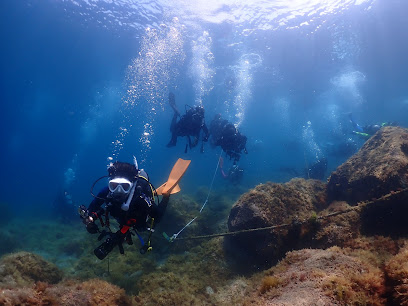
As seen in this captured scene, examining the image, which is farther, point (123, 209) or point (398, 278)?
point (123, 209)

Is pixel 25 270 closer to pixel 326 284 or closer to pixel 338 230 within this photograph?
pixel 326 284

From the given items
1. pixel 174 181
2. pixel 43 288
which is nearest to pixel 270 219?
pixel 174 181

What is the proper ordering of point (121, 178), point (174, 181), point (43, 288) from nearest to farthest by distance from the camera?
point (43, 288) < point (121, 178) < point (174, 181)

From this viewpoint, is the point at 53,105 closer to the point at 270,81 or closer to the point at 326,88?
the point at 270,81

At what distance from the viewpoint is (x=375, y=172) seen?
5.32m

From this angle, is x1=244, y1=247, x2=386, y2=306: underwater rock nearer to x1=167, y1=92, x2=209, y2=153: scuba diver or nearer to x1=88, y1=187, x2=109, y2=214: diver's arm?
x1=88, y1=187, x2=109, y2=214: diver's arm

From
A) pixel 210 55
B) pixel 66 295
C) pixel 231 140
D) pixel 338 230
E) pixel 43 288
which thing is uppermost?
pixel 210 55

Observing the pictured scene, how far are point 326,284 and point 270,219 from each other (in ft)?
9.41

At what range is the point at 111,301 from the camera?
11.9ft

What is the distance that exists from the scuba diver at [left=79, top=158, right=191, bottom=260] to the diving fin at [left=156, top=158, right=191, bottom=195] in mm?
902

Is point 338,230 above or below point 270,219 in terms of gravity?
below

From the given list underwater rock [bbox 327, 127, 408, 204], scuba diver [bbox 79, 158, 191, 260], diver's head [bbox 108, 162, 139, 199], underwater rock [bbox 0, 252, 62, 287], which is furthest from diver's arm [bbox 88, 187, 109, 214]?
underwater rock [bbox 327, 127, 408, 204]

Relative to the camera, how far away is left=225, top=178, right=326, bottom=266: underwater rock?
5047 millimetres

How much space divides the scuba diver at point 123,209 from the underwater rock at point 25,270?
2266 millimetres
